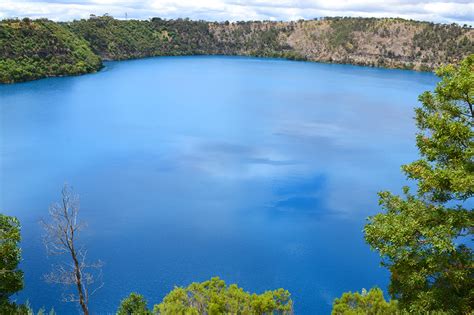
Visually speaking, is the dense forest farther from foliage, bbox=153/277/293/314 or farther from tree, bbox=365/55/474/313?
tree, bbox=365/55/474/313

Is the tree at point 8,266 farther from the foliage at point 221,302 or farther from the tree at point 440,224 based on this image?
the tree at point 440,224

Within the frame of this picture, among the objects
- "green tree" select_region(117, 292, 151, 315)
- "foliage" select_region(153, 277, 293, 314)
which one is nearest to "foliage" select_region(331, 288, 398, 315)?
"foliage" select_region(153, 277, 293, 314)

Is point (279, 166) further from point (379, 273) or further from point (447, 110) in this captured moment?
point (447, 110)

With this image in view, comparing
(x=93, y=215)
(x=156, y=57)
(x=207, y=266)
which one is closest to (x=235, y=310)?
(x=207, y=266)

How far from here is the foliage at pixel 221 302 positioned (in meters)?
12.9

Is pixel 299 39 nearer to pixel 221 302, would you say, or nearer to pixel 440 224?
pixel 221 302

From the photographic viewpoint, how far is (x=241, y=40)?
528 feet

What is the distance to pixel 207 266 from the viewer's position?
23.7 m

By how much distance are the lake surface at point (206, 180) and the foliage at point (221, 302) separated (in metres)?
7.62

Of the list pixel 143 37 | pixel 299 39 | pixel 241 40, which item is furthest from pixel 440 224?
pixel 241 40

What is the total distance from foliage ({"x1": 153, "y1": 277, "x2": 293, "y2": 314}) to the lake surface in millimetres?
7615

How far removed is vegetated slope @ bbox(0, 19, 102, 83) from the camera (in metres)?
77.1

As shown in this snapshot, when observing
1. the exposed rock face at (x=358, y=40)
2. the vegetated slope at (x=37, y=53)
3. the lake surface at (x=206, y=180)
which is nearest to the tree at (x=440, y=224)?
the lake surface at (x=206, y=180)

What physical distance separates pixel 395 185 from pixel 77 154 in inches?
1144
